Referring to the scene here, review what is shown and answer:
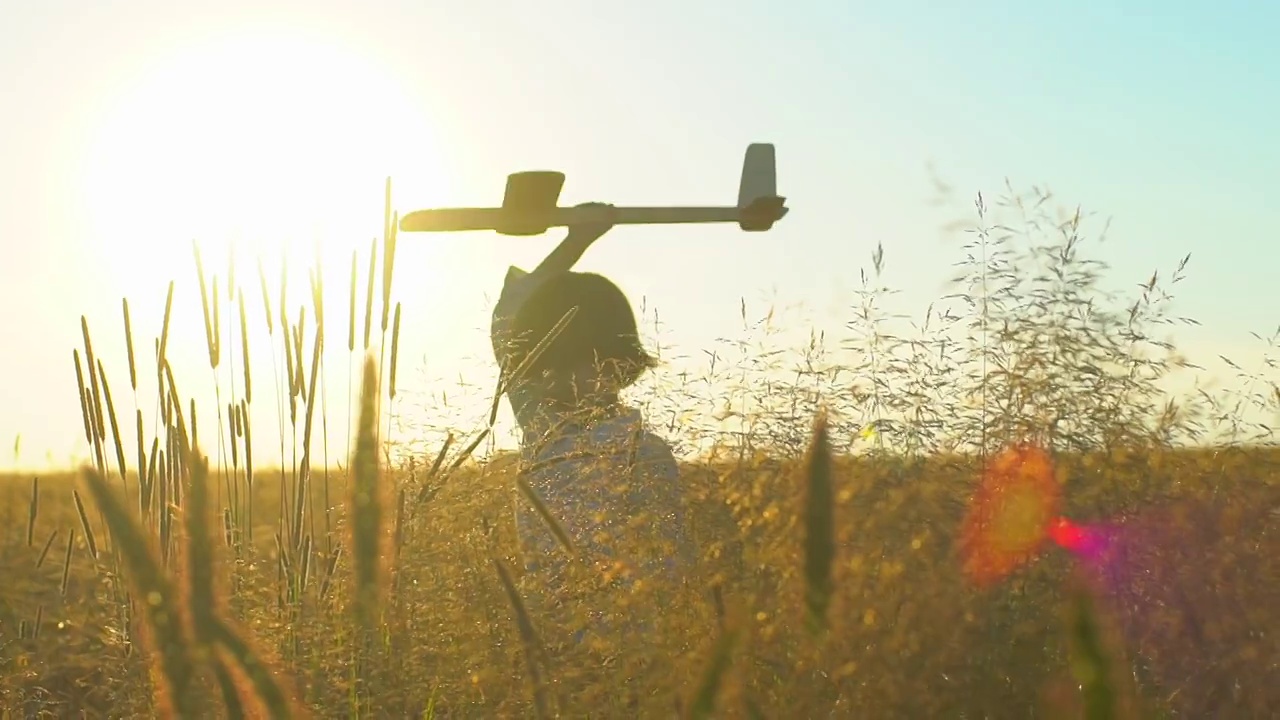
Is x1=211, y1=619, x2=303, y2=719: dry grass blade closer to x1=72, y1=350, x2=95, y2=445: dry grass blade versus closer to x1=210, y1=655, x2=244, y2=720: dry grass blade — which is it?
x1=210, y1=655, x2=244, y2=720: dry grass blade

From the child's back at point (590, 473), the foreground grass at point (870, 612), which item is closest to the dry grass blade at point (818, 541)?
the foreground grass at point (870, 612)

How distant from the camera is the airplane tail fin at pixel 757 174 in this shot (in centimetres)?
600

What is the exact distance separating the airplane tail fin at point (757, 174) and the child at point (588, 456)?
1813 millimetres

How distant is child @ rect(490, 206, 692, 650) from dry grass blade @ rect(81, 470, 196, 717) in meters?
1.14

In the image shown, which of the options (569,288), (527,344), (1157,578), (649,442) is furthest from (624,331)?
(1157,578)

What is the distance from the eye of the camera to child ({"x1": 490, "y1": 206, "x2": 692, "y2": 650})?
2498 mm

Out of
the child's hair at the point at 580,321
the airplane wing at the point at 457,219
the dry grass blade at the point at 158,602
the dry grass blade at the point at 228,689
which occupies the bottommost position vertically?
the dry grass blade at the point at 228,689

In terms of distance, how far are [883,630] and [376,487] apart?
1.32m

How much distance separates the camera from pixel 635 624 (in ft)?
7.57

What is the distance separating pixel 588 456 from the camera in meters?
2.91

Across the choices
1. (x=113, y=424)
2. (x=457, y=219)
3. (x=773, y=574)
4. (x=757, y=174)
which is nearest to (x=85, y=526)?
(x=113, y=424)

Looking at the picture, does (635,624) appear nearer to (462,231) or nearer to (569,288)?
(569,288)

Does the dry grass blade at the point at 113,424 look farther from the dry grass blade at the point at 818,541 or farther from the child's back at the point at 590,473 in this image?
the dry grass blade at the point at 818,541

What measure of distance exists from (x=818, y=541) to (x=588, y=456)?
2110 mm
